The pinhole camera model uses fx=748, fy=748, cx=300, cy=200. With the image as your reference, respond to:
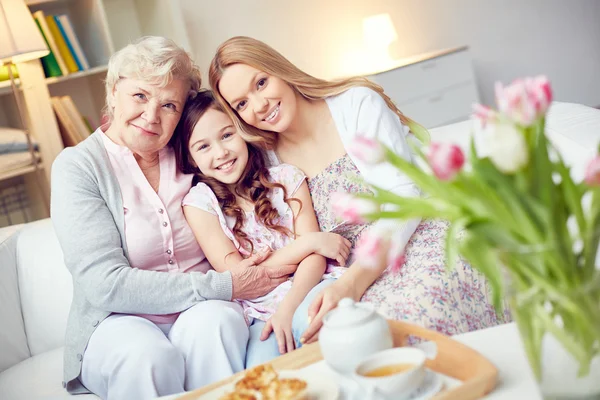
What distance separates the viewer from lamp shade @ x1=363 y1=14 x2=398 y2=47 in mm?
4355

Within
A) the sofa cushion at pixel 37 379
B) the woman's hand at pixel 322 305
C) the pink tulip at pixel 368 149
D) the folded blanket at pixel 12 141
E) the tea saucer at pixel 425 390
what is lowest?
the sofa cushion at pixel 37 379

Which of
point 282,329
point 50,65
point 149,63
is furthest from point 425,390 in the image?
point 50,65

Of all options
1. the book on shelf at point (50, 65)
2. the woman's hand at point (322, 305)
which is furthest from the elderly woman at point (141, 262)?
the book on shelf at point (50, 65)

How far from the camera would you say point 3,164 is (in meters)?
3.34

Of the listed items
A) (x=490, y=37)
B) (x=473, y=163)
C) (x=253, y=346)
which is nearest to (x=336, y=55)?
(x=490, y=37)

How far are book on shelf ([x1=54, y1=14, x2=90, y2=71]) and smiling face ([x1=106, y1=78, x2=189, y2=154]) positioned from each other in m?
1.66

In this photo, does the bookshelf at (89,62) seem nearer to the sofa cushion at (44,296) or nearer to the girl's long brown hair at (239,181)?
the sofa cushion at (44,296)

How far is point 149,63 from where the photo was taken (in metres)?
1.93

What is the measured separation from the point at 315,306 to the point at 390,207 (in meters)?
0.35

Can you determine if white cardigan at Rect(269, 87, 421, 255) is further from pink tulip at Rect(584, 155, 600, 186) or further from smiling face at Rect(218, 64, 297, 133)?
pink tulip at Rect(584, 155, 600, 186)

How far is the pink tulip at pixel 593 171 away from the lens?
2.48 feet

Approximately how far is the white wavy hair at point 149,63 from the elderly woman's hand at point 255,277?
52 centimetres

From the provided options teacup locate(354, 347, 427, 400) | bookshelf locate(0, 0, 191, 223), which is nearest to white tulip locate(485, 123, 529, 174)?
teacup locate(354, 347, 427, 400)

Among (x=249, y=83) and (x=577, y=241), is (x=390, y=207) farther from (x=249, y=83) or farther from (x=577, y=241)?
(x=577, y=241)
